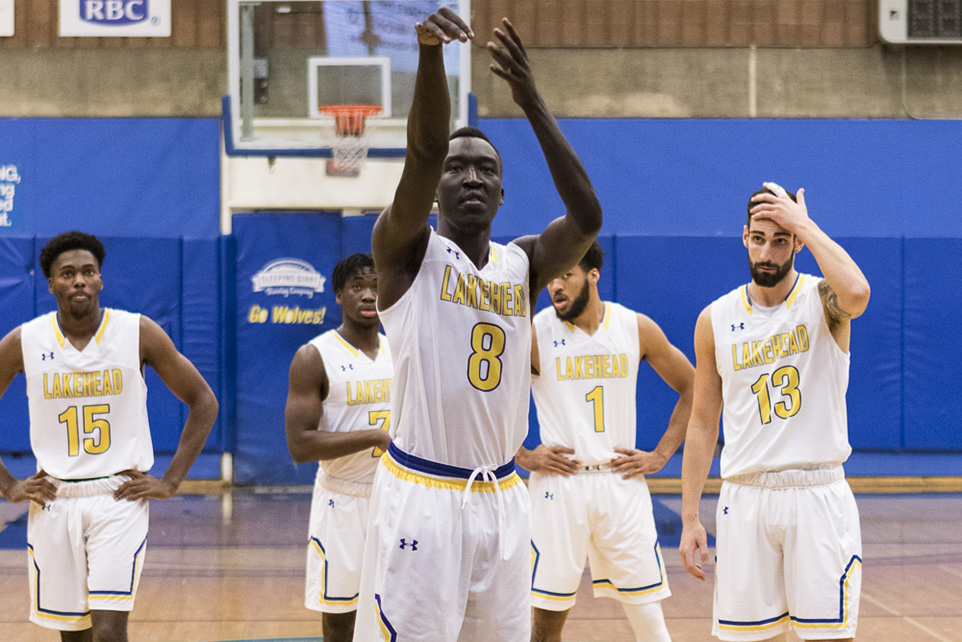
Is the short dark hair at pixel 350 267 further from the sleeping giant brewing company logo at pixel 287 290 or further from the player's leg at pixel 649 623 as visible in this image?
the sleeping giant brewing company logo at pixel 287 290

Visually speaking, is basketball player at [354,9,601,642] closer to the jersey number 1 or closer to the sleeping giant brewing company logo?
the jersey number 1

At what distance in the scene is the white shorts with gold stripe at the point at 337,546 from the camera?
14.6 ft

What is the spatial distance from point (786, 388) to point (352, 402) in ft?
6.08

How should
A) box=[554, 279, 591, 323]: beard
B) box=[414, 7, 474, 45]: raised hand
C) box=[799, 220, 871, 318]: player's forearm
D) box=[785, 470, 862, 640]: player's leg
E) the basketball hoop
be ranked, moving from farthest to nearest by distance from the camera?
the basketball hoop → box=[554, 279, 591, 323]: beard → box=[785, 470, 862, 640]: player's leg → box=[799, 220, 871, 318]: player's forearm → box=[414, 7, 474, 45]: raised hand

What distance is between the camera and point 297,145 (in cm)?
910

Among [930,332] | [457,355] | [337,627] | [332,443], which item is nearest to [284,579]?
[337,627]

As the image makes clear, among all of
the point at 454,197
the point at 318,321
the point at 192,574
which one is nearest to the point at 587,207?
the point at 454,197

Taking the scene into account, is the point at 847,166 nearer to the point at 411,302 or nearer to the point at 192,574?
the point at 192,574

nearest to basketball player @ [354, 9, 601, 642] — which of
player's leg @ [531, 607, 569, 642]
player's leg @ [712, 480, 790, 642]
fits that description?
player's leg @ [712, 480, 790, 642]

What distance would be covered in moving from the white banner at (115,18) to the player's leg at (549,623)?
766cm

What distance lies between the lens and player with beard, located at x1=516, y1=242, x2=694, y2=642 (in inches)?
186

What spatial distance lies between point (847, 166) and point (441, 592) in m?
8.92

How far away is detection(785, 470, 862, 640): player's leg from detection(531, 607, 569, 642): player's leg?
4.29 ft

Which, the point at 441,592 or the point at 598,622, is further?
the point at 598,622
